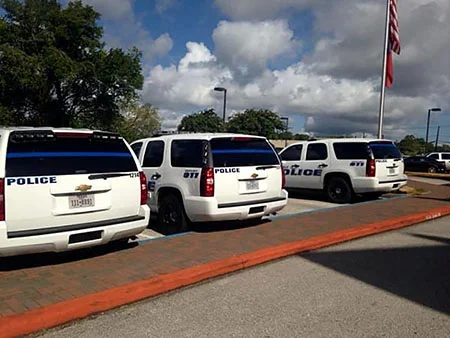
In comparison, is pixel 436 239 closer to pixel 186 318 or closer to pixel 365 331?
pixel 365 331

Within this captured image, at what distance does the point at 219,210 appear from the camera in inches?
277

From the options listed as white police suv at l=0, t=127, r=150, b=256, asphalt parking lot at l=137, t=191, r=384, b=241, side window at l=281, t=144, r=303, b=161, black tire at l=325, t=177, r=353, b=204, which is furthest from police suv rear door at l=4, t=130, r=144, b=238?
side window at l=281, t=144, r=303, b=161

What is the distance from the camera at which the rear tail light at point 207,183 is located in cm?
699

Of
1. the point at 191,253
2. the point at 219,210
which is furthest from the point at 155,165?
the point at 191,253

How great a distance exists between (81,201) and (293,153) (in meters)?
8.92

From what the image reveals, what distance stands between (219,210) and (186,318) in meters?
3.01

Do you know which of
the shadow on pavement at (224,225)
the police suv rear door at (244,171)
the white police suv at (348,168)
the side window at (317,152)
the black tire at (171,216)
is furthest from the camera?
the side window at (317,152)

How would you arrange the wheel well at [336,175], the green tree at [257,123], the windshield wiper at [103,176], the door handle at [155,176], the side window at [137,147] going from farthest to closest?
1. the green tree at [257,123]
2. the wheel well at [336,175]
3. the side window at [137,147]
4. the door handle at [155,176]
5. the windshield wiper at [103,176]

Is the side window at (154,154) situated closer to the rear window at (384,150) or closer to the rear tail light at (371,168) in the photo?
the rear tail light at (371,168)

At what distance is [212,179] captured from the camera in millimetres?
7016

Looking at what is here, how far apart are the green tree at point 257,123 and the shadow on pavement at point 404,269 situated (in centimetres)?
5091

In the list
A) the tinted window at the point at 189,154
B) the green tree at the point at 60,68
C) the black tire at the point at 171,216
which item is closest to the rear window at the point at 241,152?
the tinted window at the point at 189,154

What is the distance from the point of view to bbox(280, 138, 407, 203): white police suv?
11430 millimetres

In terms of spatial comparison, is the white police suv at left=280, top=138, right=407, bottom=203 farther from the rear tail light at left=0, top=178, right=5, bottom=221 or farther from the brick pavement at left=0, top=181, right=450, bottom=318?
the rear tail light at left=0, top=178, right=5, bottom=221
